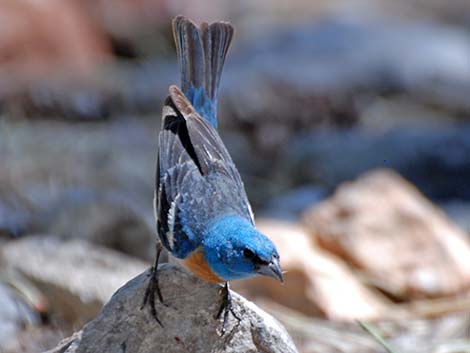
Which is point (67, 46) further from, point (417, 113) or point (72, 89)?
point (417, 113)

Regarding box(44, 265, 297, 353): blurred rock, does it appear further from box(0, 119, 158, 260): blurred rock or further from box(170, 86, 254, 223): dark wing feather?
box(0, 119, 158, 260): blurred rock

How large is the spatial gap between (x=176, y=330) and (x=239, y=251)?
0.33m

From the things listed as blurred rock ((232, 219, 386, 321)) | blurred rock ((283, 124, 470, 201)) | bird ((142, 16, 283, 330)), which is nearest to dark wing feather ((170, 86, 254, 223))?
bird ((142, 16, 283, 330))

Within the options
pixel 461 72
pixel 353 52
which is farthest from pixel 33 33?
pixel 461 72

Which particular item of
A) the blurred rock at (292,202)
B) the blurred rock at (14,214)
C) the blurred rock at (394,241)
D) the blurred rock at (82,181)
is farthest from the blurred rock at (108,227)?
the blurred rock at (292,202)

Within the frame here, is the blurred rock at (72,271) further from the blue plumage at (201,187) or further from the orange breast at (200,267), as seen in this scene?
the orange breast at (200,267)

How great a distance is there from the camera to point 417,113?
9.42m

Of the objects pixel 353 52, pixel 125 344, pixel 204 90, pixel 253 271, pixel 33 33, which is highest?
pixel 353 52

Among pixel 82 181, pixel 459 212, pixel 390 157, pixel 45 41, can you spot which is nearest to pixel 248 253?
pixel 82 181

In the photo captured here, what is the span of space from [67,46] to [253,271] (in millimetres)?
7050

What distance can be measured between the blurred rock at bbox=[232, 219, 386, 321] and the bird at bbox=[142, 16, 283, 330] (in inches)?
47.9

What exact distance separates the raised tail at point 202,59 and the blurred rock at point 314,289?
1131 mm

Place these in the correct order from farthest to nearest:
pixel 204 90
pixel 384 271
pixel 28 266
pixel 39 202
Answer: pixel 39 202 → pixel 384 271 → pixel 28 266 → pixel 204 90

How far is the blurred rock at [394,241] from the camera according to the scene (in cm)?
576
